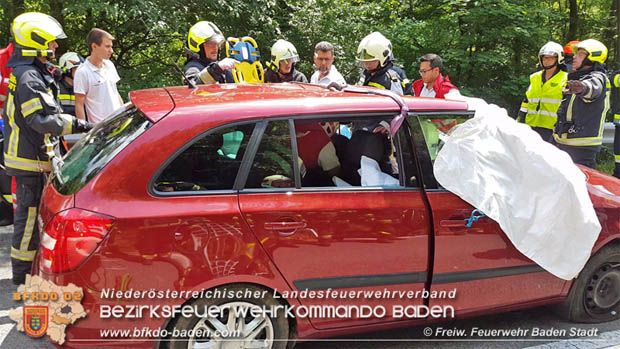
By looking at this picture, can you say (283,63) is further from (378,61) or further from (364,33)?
(364,33)

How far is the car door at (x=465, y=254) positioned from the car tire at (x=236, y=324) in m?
0.94

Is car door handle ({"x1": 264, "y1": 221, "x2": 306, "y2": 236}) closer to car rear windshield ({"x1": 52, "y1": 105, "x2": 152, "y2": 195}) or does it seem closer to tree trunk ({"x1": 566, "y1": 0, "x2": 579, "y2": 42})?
car rear windshield ({"x1": 52, "y1": 105, "x2": 152, "y2": 195})

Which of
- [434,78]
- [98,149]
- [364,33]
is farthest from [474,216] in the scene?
[364,33]

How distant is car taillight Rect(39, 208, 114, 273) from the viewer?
2480 millimetres

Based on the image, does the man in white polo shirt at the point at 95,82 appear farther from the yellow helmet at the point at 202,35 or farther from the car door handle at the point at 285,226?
the car door handle at the point at 285,226

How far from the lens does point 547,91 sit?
20.2 ft

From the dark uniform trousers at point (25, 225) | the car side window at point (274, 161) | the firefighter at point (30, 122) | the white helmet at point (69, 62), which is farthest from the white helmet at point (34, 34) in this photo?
the white helmet at point (69, 62)

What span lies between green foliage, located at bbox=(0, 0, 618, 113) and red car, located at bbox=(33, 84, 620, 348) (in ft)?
19.0

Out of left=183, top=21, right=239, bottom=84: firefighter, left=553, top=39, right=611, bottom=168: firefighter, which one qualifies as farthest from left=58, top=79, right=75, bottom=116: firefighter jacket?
left=553, top=39, right=611, bottom=168: firefighter

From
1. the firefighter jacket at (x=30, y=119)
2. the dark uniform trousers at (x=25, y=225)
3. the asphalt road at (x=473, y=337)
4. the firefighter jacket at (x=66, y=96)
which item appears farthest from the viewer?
the firefighter jacket at (x=66, y=96)

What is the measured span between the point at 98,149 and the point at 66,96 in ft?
15.0

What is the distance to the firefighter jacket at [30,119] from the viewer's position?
12.5ft

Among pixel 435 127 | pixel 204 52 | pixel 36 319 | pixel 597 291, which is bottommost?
pixel 597 291

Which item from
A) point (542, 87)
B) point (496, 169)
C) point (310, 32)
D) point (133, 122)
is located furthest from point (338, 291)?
point (310, 32)
